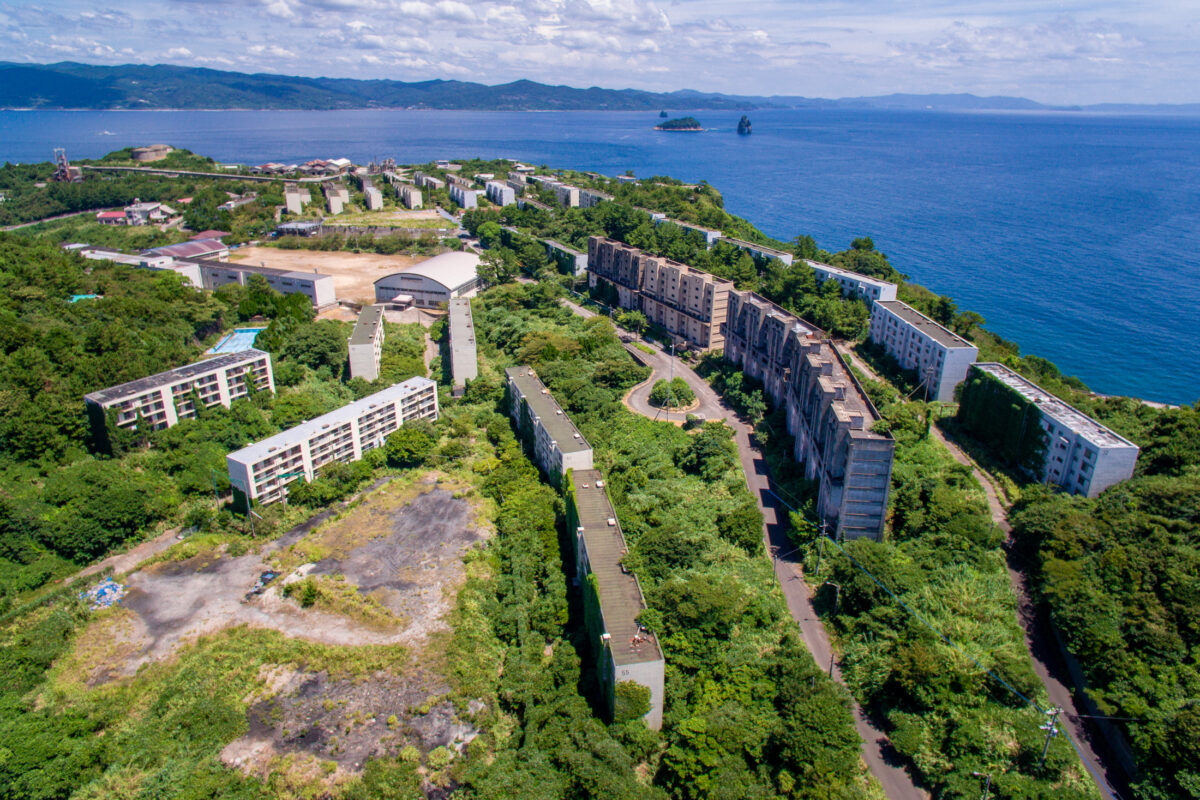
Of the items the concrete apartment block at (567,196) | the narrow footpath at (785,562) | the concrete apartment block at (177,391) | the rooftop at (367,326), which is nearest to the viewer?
the narrow footpath at (785,562)

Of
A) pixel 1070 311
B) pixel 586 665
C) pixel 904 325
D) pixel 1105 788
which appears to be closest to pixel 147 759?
pixel 586 665

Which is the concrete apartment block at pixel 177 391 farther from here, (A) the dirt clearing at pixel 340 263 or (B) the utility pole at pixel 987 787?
(B) the utility pole at pixel 987 787

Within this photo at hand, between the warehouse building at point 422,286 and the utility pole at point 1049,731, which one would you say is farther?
the warehouse building at point 422,286

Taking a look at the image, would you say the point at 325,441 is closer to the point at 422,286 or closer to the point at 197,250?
the point at 422,286

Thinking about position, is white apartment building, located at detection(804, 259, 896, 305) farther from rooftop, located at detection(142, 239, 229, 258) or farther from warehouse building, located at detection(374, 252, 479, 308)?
rooftop, located at detection(142, 239, 229, 258)

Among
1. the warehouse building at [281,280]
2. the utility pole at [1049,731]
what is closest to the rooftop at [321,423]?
the warehouse building at [281,280]

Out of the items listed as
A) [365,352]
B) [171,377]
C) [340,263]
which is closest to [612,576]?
[365,352]
